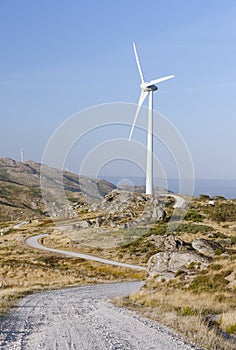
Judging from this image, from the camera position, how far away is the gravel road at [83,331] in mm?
12477

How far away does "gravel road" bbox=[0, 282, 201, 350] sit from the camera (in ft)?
40.9

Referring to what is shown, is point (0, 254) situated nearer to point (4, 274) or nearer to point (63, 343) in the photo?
point (4, 274)

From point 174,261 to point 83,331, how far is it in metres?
25.2

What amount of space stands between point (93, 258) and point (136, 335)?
52.3 m

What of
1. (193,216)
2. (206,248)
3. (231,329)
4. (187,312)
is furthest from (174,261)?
(193,216)

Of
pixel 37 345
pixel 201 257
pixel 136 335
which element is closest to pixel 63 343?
pixel 37 345

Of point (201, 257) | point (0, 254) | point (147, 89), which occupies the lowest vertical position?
point (0, 254)

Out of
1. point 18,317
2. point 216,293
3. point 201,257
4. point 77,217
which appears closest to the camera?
point 18,317

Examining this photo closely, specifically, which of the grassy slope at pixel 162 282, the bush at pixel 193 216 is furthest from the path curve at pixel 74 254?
the bush at pixel 193 216

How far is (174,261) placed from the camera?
38.9 meters

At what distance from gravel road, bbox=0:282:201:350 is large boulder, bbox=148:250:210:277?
17222 millimetres

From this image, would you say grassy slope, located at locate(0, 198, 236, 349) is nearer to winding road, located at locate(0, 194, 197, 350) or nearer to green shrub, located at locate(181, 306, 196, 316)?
green shrub, located at locate(181, 306, 196, 316)

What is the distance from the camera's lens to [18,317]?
713 inches

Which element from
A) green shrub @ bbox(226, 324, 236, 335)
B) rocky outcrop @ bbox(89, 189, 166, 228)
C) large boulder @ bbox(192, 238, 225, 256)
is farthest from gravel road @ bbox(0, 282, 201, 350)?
rocky outcrop @ bbox(89, 189, 166, 228)
